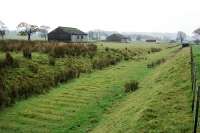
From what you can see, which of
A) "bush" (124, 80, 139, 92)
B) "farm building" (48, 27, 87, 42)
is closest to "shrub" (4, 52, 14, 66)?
"bush" (124, 80, 139, 92)

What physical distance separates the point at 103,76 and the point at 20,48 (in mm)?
9039

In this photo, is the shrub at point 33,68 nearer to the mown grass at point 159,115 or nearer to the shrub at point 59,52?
the shrub at point 59,52

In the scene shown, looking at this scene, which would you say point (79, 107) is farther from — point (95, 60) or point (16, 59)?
point (95, 60)

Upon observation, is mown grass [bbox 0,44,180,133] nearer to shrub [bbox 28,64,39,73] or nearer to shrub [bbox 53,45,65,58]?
shrub [bbox 28,64,39,73]

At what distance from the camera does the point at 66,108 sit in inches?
856

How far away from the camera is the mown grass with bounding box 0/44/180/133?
18.2 m

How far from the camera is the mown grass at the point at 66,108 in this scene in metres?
18.2

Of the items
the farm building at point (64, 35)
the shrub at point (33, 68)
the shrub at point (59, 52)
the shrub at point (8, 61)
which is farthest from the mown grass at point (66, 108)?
the farm building at point (64, 35)

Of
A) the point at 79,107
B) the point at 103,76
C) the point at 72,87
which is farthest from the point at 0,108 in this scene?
the point at 103,76

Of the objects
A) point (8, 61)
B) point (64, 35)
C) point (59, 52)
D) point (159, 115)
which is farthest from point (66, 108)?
point (64, 35)

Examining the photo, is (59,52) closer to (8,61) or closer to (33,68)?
(33,68)

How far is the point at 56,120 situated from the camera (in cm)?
1930

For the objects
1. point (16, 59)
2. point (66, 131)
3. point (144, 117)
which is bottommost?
point (66, 131)

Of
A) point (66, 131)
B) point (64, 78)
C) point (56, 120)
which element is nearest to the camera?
point (66, 131)
